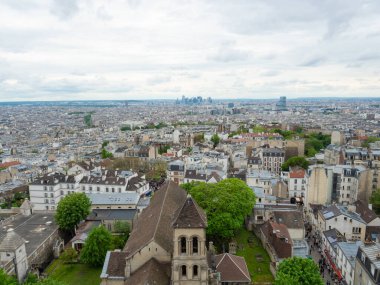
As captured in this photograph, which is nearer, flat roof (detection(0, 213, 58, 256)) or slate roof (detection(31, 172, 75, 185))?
flat roof (detection(0, 213, 58, 256))

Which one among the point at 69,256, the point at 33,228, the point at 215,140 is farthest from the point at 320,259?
the point at 215,140

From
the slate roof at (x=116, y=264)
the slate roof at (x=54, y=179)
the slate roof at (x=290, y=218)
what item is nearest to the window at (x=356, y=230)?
the slate roof at (x=290, y=218)

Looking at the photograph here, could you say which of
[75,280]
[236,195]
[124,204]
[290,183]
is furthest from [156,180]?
[75,280]

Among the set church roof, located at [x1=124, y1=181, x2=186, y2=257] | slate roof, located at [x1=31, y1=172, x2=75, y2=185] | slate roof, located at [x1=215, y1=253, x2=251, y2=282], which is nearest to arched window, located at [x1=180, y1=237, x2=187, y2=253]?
church roof, located at [x1=124, y1=181, x2=186, y2=257]

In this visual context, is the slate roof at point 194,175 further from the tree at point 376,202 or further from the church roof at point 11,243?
the church roof at point 11,243

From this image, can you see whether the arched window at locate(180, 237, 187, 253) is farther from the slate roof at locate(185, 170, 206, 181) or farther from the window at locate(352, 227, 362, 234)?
the slate roof at locate(185, 170, 206, 181)

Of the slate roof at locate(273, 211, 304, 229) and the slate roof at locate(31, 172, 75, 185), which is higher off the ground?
the slate roof at locate(31, 172, 75, 185)

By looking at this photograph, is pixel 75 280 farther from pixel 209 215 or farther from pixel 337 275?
pixel 337 275

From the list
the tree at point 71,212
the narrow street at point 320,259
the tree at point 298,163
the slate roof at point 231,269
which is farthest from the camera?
the tree at point 298,163
